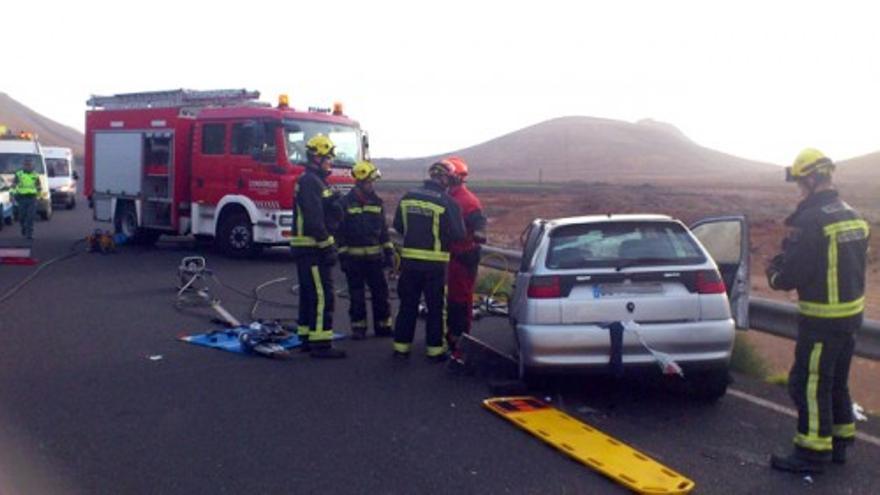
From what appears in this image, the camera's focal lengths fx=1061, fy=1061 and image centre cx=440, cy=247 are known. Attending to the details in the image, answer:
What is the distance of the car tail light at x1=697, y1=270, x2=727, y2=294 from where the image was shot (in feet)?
25.4

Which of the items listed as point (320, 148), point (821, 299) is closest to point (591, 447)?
point (821, 299)

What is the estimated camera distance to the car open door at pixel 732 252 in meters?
8.17

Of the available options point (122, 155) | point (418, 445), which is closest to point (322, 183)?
point (418, 445)

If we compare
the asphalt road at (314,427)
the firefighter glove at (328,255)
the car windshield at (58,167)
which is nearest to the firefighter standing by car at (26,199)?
the asphalt road at (314,427)

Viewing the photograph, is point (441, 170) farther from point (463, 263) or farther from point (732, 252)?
point (732, 252)

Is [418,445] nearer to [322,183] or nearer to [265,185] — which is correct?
[322,183]

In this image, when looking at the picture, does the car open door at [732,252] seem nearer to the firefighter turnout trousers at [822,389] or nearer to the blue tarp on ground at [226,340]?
the firefighter turnout trousers at [822,389]

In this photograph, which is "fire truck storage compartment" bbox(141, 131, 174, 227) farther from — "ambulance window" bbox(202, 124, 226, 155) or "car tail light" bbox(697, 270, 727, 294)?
"car tail light" bbox(697, 270, 727, 294)

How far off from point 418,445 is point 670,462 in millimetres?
1586

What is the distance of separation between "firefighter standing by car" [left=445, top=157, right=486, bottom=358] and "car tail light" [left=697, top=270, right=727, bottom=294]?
2.80 meters

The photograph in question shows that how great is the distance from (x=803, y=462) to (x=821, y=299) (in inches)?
38.6

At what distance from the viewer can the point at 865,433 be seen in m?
7.39

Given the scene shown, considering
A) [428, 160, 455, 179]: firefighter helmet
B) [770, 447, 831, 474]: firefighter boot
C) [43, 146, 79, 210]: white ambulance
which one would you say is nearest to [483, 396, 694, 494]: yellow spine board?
[770, 447, 831, 474]: firefighter boot

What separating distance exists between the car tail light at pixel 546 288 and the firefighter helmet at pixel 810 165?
1944mm
